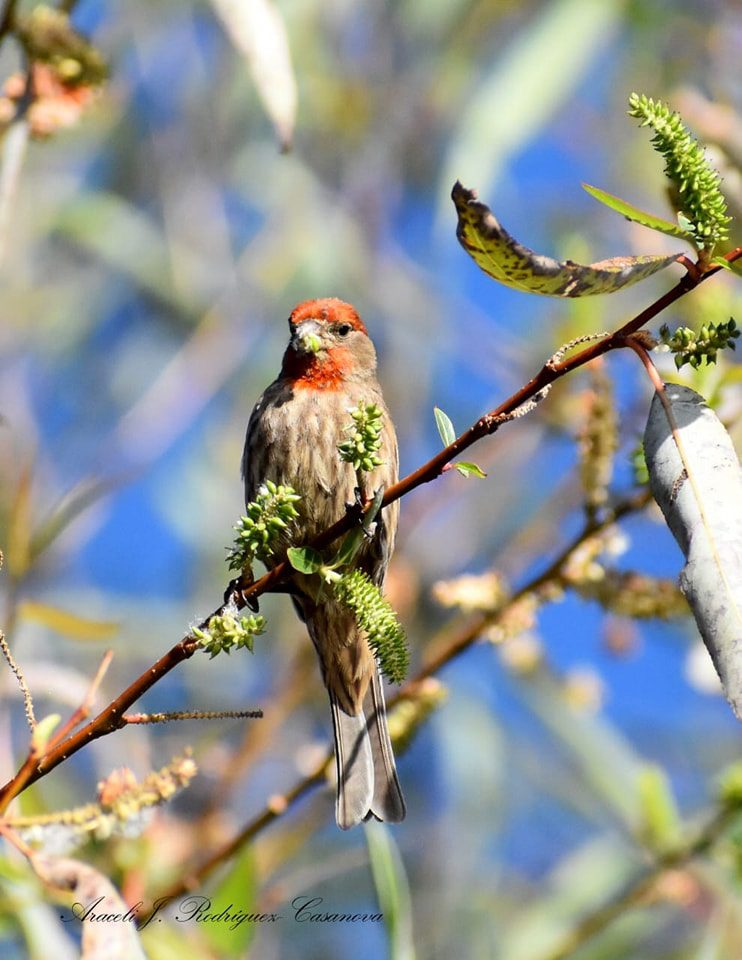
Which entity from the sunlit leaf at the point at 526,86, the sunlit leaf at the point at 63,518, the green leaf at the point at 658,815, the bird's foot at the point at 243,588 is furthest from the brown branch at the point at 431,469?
the sunlit leaf at the point at 526,86

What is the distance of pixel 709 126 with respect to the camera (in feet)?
11.5

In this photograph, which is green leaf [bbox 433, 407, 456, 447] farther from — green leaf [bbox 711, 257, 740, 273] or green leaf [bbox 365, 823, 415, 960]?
green leaf [bbox 365, 823, 415, 960]

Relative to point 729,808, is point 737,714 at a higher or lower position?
lower

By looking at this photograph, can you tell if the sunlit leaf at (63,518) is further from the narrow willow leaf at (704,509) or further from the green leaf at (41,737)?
the narrow willow leaf at (704,509)

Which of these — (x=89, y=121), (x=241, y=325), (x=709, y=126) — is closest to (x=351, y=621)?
(x=709, y=126)

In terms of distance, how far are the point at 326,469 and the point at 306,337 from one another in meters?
0.44

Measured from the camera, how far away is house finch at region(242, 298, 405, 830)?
13.2ft

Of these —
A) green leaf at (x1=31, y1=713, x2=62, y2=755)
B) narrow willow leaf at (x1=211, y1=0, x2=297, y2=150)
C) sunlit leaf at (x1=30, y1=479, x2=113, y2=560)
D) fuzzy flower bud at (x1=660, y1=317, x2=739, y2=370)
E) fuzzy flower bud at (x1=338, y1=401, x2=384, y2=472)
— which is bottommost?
green leaf at (x1=31, y1=713, x2=62, y2=755)

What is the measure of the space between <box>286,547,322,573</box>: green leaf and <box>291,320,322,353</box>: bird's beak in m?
1.71

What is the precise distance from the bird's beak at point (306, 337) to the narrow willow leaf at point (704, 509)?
2.00m

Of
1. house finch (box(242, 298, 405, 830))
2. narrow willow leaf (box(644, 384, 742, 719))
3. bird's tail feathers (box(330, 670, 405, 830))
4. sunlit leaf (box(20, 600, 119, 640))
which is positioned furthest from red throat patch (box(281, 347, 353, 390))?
narrow willow leaf (box(644, 384, 742, 719))

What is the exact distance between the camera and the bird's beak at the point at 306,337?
4012 mm

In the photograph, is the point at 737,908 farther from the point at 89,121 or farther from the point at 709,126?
the point at 89,121

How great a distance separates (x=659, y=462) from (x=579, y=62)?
3.57 m
